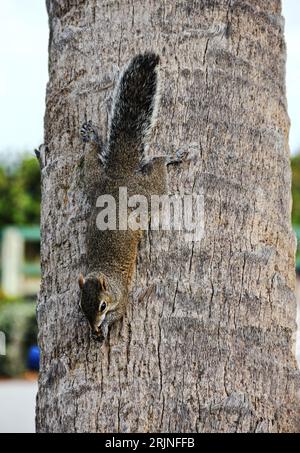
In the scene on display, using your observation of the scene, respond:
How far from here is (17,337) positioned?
41.2ft

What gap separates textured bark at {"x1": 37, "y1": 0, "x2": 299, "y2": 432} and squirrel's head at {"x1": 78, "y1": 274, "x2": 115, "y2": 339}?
0.05 m

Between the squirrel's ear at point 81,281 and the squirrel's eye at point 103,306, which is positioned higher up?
the squirrel's ear at point 81,281

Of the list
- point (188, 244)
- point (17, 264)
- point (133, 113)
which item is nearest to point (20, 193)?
point (17, 264)

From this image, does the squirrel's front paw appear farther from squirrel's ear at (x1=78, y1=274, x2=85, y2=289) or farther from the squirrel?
squirrel's ear at (x1=78, y1=274, x2=85, y2=289)

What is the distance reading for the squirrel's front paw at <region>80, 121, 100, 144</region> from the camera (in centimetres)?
271

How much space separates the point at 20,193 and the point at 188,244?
17.3 meters

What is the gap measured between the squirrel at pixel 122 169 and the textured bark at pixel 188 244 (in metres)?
0.04

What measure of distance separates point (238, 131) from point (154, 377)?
0.87 metres

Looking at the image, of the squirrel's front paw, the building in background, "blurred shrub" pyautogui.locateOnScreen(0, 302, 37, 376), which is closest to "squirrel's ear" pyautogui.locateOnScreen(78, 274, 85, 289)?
the squirrel's front paw

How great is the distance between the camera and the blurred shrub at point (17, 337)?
41.3ft

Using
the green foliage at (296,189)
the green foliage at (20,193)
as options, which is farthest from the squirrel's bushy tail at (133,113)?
the green foliage at (296,189)

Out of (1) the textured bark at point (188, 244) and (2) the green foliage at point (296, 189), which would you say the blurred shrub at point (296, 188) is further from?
(1) the textured bark at point (188, 244)

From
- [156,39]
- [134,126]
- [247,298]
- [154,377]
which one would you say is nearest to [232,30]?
[156,39]
